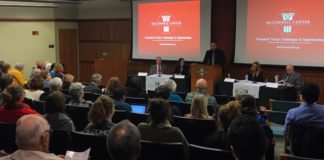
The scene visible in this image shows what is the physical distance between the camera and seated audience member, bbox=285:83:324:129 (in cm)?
406

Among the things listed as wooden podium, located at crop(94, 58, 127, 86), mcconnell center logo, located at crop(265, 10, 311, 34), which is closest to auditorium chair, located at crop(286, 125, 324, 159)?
mcconnell center logo, located at crop(265, 10, 311, 34)

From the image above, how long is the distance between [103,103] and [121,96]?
1377 millimetres

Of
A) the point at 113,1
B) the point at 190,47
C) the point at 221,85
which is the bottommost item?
the point at 221,85

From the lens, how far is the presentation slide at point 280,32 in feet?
29.0

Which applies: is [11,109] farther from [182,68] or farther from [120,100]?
[182,68]

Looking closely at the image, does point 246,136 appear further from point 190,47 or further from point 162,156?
point 190,47

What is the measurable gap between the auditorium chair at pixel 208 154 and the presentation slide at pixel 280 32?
22.1 feet

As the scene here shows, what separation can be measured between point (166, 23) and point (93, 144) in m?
8.27

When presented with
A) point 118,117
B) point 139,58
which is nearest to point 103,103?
point 118,117

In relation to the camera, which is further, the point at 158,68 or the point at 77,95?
the point at 158,68

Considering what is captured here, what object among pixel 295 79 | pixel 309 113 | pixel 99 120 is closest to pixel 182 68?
pixel 295 79

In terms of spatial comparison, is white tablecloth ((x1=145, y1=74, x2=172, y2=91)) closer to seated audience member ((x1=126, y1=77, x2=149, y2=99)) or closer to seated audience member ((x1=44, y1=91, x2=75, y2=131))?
seated audience member ((x1=126, y1=77, x2=149, y2=99))

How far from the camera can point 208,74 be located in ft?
31.8

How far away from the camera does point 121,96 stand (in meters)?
5.20
